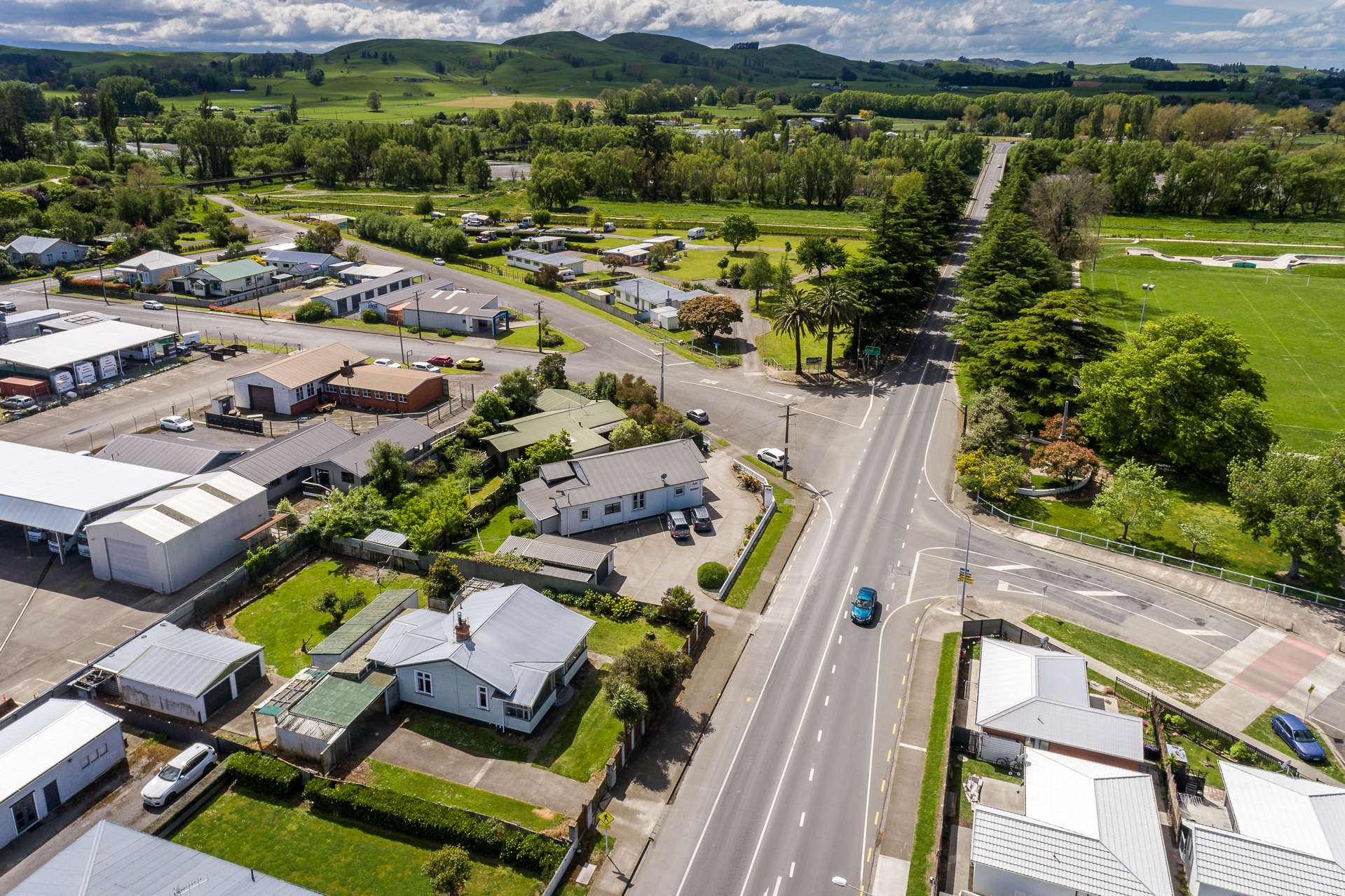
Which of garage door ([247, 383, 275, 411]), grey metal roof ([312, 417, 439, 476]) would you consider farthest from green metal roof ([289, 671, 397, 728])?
garage door ([247, 383, 275, 411])

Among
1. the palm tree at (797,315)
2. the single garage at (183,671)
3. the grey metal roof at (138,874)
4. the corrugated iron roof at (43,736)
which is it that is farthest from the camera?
the palm tree at (797,315)

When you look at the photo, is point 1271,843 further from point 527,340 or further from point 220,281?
point 220,281

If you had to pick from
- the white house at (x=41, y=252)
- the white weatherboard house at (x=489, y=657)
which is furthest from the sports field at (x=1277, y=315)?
the white house at (x=41, y=252)

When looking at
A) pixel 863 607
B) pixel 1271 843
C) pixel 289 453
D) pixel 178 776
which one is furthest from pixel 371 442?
pixel 1271 843

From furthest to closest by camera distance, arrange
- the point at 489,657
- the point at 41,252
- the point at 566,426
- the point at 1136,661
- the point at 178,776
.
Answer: the point at 41,252, the point at 566,426, the point at 1136,661, the point at 489,657, the point at 178,776

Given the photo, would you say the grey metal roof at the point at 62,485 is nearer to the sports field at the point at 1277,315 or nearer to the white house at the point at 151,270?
the white house at the point at 151,270

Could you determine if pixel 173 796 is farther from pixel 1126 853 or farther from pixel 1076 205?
pixel 1076 205

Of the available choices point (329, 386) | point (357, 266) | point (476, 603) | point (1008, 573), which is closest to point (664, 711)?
point (476, 603)
